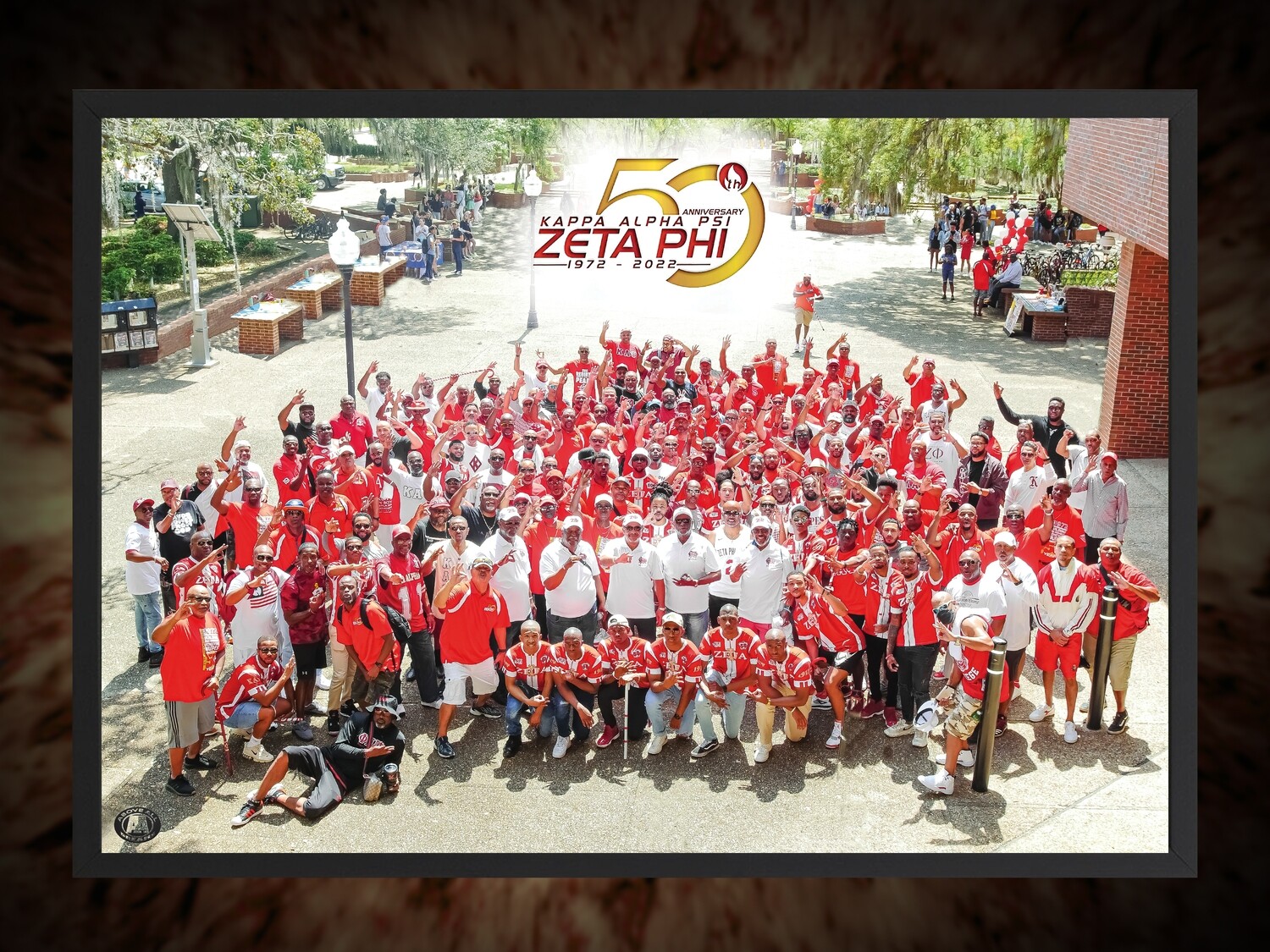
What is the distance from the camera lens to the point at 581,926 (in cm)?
558

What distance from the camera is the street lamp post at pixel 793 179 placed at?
7506 mm

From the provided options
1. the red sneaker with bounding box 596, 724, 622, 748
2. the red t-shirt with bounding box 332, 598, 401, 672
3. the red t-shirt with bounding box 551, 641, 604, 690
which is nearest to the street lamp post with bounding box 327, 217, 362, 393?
the red t-shirt with bounding box 332, 598, 401, 672

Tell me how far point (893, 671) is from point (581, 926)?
8.36ft

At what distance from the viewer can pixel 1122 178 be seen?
9047mm

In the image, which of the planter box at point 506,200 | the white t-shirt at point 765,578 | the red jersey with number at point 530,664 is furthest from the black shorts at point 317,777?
the planter box at point 506,200

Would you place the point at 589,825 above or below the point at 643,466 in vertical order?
below

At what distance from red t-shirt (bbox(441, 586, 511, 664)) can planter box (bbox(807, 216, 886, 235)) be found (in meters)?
3.99

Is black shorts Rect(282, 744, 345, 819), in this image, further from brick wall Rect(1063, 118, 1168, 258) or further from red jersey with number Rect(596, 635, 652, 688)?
brick wall Rect(1063, 118, 1168, 258)

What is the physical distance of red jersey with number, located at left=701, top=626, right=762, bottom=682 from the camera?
6.89 m

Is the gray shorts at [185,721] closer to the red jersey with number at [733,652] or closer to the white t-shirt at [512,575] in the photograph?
the white t-shirt at [512,575]

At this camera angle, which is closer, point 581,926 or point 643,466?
point 581,926

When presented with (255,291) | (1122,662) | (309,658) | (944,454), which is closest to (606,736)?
(309,658)
